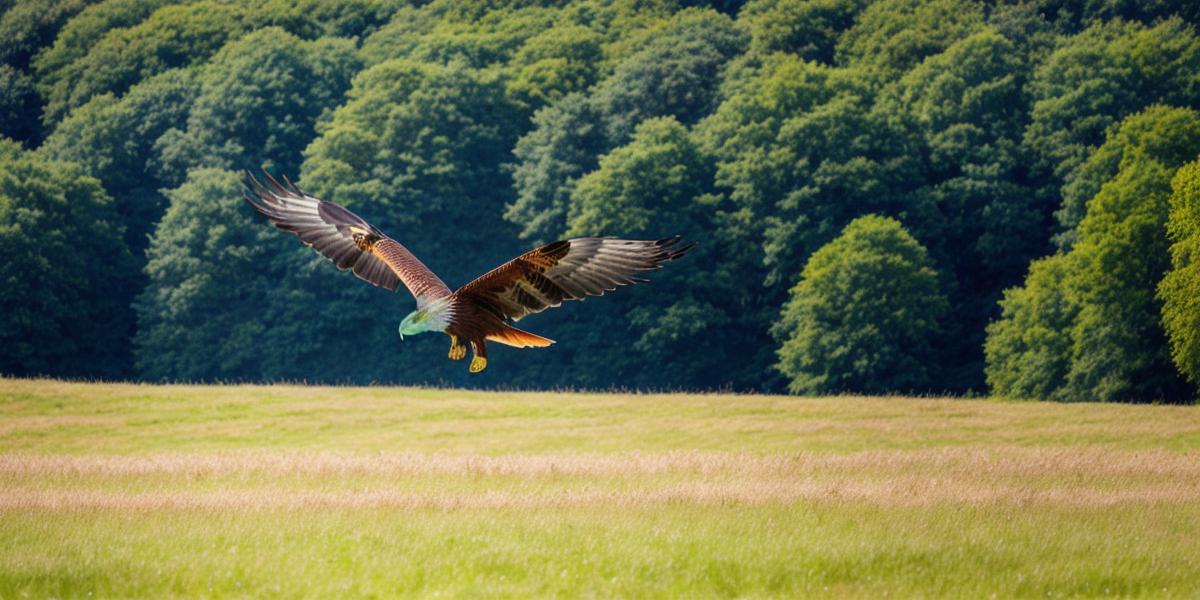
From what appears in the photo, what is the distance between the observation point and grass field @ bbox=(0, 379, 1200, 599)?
21.4 meters

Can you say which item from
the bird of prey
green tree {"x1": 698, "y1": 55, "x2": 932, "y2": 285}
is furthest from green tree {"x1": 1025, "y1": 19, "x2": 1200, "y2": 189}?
the bird of prey

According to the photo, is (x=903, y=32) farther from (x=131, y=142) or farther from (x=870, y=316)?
(x=131, y=142)

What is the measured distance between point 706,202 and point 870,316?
31.1ft

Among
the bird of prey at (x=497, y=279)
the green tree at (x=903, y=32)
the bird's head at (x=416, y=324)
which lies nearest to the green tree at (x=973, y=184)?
the green tree at (x=903, y=32)

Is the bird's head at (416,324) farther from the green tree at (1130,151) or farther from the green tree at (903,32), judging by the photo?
the green tree at (903,32)

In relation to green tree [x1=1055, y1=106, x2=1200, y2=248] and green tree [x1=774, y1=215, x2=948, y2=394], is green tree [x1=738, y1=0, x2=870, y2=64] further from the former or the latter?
green tree [x1=774, y1=215, x2=948, y2=394]

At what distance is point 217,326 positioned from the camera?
7706cm

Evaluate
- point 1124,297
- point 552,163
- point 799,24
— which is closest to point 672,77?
point 799,24

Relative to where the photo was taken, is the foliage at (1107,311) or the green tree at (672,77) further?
the green tree at (672,77)

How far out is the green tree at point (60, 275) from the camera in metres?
72.6

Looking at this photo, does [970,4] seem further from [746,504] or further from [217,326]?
[746,504]

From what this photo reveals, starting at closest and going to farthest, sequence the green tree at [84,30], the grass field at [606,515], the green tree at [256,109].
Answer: the grass field at [606,515]
the green tree at [256,109]
the green tree at [84,30]

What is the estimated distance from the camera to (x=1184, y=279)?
5703 cm

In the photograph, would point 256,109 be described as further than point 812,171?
Yes
